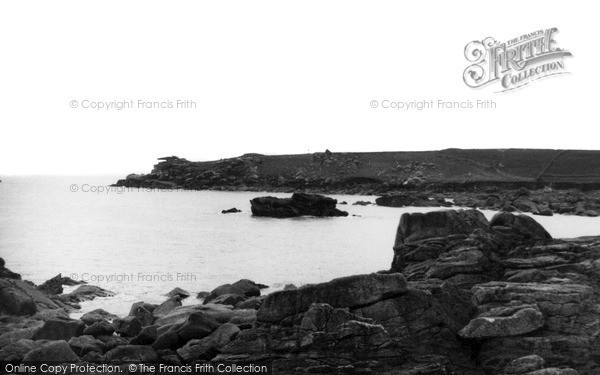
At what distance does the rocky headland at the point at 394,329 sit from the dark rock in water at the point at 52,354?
0.02m

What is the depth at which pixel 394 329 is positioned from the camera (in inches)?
554

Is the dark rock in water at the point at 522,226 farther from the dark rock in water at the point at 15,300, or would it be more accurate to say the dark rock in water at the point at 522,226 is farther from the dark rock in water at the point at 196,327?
the dark rock in water at the point at 15,300

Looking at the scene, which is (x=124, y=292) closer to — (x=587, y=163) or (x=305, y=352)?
(x=305, y=352)

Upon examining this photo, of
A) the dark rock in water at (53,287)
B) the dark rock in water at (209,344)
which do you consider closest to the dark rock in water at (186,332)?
the dark rock in water at (209,344)

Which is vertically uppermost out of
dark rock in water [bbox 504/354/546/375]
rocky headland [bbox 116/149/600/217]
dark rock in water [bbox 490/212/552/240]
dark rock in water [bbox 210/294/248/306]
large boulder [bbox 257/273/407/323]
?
rocky headland [bbox 116/149/600/217]

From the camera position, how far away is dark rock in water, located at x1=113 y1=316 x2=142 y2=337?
17.9 meters

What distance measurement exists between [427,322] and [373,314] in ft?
4.30

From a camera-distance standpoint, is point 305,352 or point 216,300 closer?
point 305,352

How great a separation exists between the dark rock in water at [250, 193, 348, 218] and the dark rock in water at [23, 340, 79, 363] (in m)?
61.9

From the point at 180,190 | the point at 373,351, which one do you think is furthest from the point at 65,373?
the point at 180,190

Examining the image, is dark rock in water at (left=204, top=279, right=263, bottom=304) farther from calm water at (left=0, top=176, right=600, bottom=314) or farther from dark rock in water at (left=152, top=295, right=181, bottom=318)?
dark rock in water at (left=152, top=295, right=181, bottom=318)

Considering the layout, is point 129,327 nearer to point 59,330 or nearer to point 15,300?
point 59,330

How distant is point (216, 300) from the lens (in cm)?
2242

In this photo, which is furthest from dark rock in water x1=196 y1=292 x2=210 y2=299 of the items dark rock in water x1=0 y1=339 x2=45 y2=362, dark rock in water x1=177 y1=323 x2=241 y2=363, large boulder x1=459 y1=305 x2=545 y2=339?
large boulder x1=459 y1=305 x2=545 y2=339
